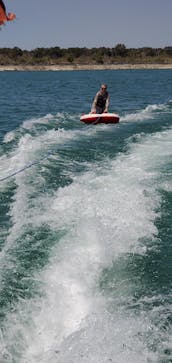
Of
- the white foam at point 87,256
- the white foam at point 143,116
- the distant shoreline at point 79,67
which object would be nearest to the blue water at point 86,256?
the white foam at point 87,256

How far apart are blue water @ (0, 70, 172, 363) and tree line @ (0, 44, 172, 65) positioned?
105 meters

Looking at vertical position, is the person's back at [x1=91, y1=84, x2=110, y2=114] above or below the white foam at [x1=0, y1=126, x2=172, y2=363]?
above

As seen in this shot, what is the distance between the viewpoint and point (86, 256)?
259 inches

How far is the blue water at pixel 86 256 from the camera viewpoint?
4766 mm

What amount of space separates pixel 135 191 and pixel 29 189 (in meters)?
2.15

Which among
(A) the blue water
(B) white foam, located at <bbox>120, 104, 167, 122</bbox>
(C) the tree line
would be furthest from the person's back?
(C) the tree line

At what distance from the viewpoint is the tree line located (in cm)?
11388

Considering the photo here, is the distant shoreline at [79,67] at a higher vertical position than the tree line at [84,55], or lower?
lower

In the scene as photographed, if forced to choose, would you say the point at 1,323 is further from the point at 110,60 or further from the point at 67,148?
the point at 110,60

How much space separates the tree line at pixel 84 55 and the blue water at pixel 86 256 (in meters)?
105

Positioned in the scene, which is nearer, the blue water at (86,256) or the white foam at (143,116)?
the blue water at (86,256)

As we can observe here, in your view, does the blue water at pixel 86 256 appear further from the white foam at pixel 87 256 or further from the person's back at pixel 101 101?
the person's back at pixel 101 101

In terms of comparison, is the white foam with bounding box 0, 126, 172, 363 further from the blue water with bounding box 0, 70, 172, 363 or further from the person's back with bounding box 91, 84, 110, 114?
the person's back with bounding box 91, 84, 110, 114

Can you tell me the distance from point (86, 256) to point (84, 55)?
125m
